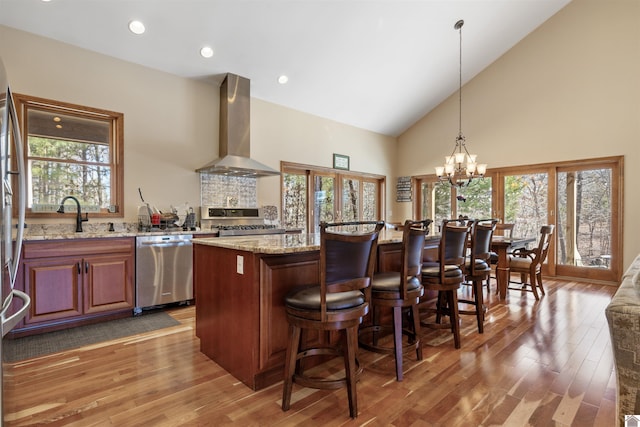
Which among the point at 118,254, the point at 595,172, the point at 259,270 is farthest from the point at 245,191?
the point at 595,172

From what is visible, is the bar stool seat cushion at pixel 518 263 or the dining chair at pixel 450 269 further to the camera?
the bar stool seat cushion at pixel 518 263

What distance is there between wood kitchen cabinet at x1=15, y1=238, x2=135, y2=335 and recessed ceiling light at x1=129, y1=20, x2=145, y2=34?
2.28 m

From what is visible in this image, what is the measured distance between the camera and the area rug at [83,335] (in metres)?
2.56

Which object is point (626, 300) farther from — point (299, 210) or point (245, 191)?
point (299, 210)

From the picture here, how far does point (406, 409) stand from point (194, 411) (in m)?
1.17

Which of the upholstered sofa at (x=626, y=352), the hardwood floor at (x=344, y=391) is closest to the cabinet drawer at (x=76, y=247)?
the hardwood floor at (x=344, y=391)

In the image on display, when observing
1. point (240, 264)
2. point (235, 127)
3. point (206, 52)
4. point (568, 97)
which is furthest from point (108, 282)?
point (568, 97)

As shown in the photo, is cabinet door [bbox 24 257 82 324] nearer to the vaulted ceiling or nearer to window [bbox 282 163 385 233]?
the vaulted ceiling

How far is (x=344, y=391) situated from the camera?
6.44ft

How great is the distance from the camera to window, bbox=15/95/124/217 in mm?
3369

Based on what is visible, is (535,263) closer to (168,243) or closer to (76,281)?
(168,243)

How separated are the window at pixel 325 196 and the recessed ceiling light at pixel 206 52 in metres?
2.01

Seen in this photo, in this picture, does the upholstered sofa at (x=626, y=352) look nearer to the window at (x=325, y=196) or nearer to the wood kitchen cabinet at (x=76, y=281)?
the wood kitchen cabinet at (x=76, y=281)

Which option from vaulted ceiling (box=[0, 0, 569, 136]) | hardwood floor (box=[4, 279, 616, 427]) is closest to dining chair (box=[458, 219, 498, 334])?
hardwood floor (box=[4, 279, 616, 427])
